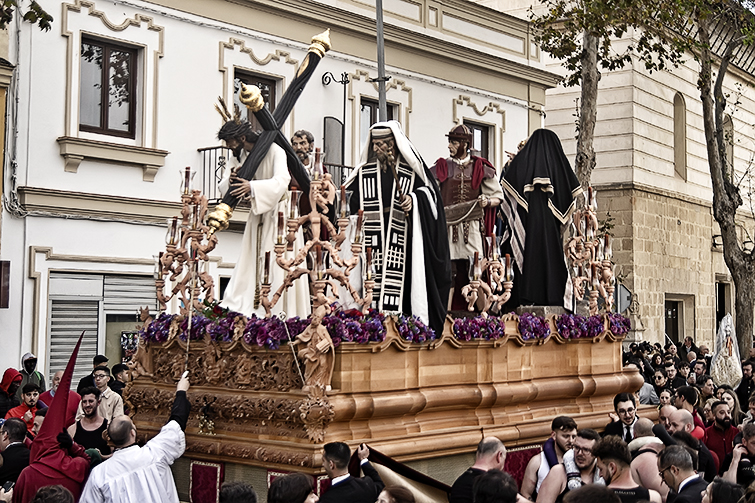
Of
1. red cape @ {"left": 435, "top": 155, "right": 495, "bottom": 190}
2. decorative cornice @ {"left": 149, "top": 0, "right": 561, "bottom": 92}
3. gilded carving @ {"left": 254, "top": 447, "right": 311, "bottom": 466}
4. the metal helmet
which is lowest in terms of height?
gilded carving @ {"left": 254, "top": 447, "right": 311, "bottom": 466}

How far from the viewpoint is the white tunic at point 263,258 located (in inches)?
356

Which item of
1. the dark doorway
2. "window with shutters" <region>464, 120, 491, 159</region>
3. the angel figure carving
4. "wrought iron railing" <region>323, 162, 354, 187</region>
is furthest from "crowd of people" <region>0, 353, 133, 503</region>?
the dark doorway

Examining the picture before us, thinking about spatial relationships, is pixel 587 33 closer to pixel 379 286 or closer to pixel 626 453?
pixel 379 286

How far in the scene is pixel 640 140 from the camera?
88.6 ft

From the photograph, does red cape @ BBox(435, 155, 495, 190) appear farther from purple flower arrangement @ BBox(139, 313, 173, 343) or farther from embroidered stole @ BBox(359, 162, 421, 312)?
purple flower arrangement @ BBox(139, 313, 173, 343)

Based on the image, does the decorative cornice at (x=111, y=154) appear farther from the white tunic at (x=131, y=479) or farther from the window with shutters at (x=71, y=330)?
the white tunic at (x=131, y=479)

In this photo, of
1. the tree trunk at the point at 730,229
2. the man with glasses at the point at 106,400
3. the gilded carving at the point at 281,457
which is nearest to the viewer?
the gilded carving at the point at 281,457

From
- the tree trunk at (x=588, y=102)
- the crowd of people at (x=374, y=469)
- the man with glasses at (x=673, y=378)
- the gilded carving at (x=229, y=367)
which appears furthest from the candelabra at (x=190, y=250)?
the tree trunk at (x=588, y=102)

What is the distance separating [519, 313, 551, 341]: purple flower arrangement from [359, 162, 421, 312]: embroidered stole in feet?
4.73

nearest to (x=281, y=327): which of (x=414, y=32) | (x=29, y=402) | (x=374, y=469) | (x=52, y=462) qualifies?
(x=374, y=469)

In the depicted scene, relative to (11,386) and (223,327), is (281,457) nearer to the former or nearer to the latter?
(223,327)

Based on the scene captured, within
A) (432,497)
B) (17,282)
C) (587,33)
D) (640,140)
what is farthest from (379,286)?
(640,140)

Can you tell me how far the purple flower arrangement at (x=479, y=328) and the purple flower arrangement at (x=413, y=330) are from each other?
421mm

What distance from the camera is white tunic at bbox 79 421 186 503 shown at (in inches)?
261
